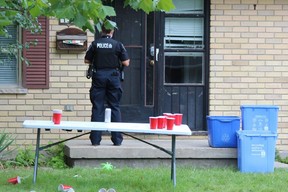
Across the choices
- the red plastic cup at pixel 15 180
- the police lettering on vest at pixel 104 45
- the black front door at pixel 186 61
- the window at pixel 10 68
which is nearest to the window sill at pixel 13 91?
the window at pixel 10 68

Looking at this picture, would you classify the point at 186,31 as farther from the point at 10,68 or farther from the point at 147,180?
the point at 147,180

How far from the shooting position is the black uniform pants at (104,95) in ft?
31.9

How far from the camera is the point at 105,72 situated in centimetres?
972

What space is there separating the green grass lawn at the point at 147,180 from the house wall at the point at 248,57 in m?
1.95

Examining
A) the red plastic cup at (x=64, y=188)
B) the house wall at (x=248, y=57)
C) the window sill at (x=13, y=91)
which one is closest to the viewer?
the red plastic cup at (x=64, y=188)

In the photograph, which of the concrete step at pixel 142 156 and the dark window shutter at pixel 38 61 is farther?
the dark window shutter at pixel 38 61

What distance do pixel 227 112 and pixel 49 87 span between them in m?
2.84

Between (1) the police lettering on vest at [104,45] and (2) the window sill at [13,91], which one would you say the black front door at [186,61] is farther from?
(2) the window sill at [13,91]

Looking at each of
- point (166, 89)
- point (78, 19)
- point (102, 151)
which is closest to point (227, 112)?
point (166, 89)

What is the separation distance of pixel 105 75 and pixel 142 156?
4.03ft

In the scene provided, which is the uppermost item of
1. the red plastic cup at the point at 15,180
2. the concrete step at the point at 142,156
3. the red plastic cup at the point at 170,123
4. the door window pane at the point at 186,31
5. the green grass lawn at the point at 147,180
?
the door window pane at the point at 186,31

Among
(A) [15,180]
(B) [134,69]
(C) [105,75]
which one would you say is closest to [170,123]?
(A) [15,180]

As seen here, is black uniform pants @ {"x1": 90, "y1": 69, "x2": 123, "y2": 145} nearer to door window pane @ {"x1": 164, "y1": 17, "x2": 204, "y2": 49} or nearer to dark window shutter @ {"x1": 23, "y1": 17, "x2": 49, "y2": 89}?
dark window shutter @ {"x1": 23, "y1": 17, "x2": 49, "y2": 89}

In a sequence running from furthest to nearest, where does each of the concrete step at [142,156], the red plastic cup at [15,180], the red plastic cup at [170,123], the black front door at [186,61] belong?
the black front door at [186,61], the concrete step at [142,156], the red plastic cup at [15,180], the red plastic cup at [170,123]
